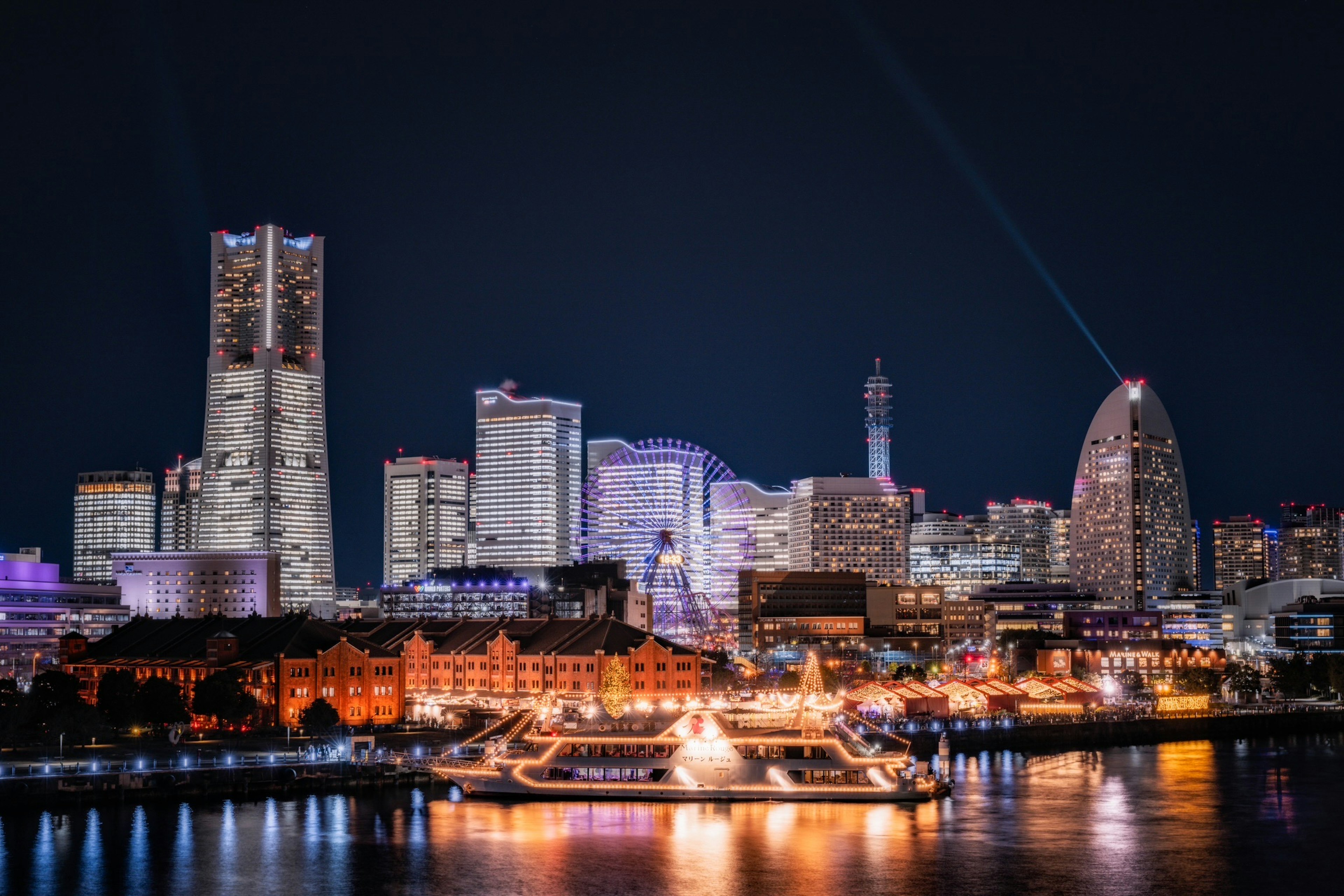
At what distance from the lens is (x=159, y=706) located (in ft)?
345

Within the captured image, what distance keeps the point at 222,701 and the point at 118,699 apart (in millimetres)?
6678

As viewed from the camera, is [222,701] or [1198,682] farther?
[1198,682]

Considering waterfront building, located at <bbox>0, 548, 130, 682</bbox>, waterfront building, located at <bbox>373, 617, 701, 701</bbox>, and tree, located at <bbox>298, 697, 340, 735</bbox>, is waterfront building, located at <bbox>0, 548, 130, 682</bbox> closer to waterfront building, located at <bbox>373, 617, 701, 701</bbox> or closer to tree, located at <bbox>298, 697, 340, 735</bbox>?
waterfront building, located at <bbox>373, 617, 701, 701</bbox>

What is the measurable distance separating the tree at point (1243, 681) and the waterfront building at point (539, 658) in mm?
66990

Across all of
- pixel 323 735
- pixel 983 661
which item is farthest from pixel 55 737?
pixel 983 661

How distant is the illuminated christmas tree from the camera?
87438 millimetres

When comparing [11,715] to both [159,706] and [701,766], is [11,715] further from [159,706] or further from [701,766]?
[701,766]

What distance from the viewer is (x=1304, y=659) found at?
175 meters

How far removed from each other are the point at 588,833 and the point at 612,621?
52792 millimetres

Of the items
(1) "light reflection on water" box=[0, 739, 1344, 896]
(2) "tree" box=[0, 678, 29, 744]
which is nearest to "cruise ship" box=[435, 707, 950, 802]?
(1) "light reflection on water" box=[0, 739, 1344, 896]

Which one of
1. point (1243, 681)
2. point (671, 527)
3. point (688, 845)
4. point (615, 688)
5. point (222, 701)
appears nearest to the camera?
point (688, 845)

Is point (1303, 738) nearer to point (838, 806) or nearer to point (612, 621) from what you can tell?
point (612, 621)

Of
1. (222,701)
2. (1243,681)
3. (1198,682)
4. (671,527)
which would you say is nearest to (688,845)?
(222,701)

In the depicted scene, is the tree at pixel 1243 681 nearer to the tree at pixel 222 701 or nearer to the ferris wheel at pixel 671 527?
the ferris wheel at pixel 671 527
